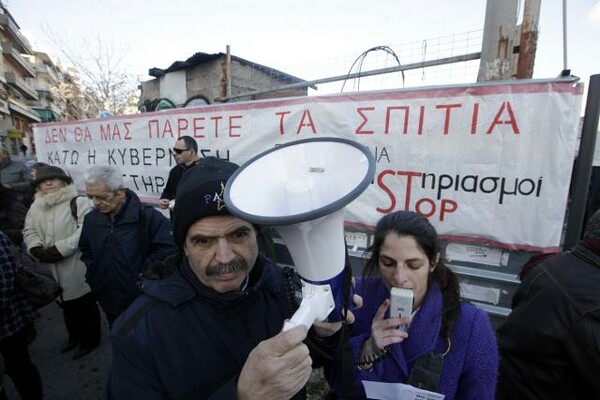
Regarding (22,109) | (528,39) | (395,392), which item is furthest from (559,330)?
(22,109)

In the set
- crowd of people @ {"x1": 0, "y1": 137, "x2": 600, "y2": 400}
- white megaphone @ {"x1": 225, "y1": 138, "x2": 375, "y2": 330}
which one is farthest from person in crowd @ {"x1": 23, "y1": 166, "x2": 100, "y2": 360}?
white megaphone @ {"x1": 225, "y1": 138, "x2": 375, "y2": 330}

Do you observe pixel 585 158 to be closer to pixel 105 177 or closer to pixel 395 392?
pixel 395 392

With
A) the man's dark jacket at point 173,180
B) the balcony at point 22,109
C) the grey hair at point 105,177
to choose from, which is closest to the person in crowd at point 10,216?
the man's dark jacket at point 173,180

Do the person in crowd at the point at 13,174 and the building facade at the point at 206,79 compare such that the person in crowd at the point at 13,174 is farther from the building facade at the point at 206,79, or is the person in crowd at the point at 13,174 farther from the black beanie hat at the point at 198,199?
the black beanie hat at the point at 198,199

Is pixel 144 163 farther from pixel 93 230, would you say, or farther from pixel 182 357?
pixel 182 357

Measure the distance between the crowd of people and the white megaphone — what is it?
0.42ft

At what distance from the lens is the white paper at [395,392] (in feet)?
4.03

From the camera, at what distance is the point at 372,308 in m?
1.54

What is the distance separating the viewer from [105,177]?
232cm

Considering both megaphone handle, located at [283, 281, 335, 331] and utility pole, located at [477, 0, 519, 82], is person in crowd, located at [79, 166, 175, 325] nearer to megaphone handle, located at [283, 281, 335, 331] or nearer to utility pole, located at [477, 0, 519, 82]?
megaphone handle, located at [283, 281, 335, 331]

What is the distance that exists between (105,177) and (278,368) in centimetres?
224

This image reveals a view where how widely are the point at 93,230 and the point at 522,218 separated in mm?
3279

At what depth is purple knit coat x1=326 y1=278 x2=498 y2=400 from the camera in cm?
124

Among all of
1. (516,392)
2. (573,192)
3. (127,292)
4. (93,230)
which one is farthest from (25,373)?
(573,192)
